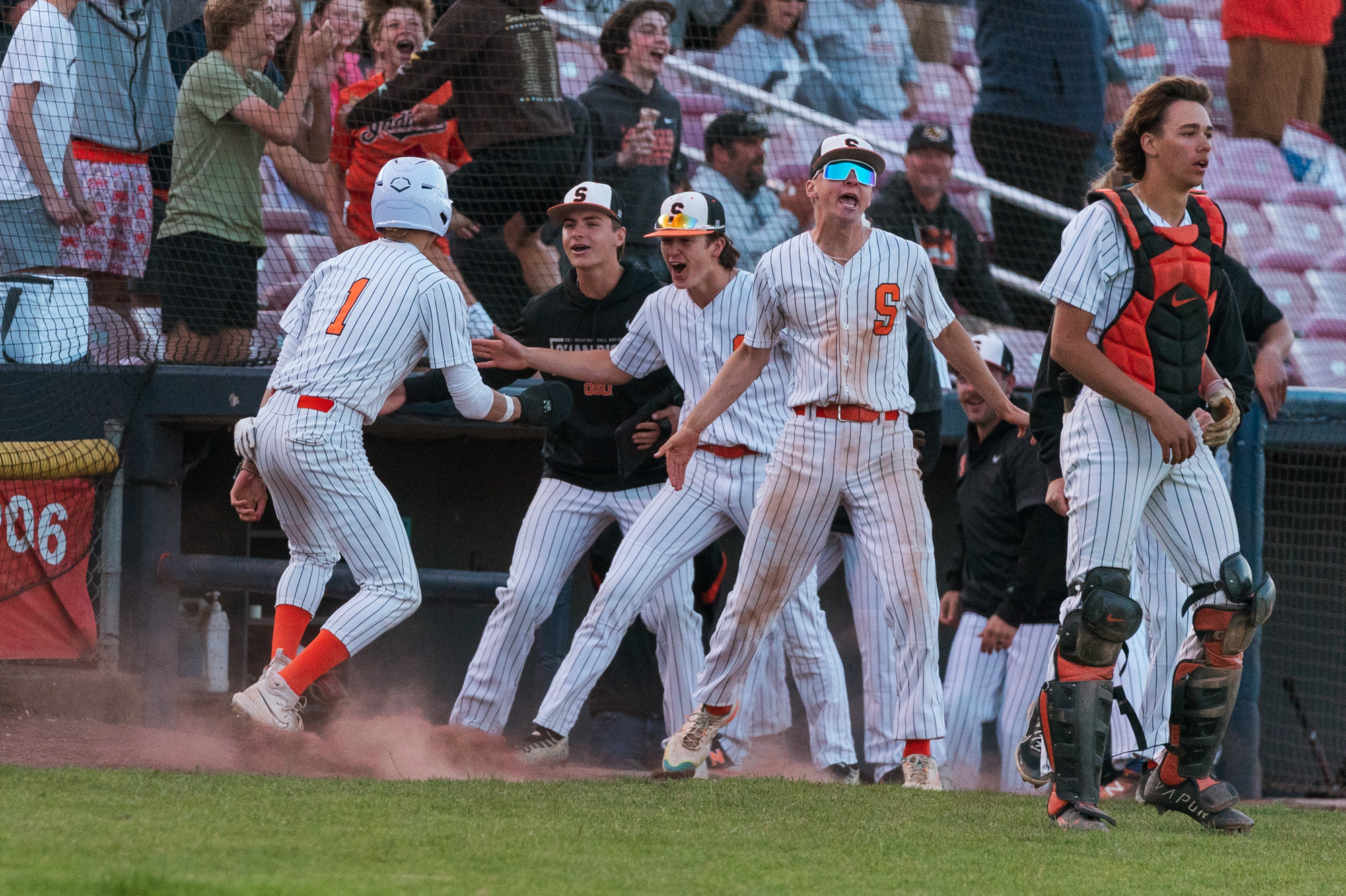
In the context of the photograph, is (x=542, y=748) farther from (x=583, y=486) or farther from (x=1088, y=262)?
(x=1088, y=262)

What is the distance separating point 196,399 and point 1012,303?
4.52m

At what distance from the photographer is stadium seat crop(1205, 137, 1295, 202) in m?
10.7

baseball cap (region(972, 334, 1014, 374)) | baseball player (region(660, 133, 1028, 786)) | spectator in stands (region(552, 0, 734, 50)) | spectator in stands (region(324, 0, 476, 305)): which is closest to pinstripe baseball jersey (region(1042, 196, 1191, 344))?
baseball player (region(660, 133, 1028, 786))

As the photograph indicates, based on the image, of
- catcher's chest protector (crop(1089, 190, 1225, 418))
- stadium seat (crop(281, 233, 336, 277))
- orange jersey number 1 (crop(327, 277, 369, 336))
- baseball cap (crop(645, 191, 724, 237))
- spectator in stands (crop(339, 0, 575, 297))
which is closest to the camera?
catcher's chest protector (crop(1089, 190, 1225, 418))

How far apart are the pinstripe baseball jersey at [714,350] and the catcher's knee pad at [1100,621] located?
5.80ft

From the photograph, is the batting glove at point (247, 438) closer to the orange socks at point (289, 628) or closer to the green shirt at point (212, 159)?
the orange socks at point (289, 628)

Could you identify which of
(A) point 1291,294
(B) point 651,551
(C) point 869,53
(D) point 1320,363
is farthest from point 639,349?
(A) point 1291,294

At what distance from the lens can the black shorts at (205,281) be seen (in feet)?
21.7

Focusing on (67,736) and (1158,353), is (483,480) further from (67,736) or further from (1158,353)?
(1158,353)

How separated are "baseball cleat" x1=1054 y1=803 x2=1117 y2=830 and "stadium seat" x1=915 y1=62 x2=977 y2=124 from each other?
633 cm

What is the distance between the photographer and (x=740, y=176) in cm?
826

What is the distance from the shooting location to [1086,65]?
8820 millimetres

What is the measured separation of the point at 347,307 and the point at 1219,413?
2.73 m

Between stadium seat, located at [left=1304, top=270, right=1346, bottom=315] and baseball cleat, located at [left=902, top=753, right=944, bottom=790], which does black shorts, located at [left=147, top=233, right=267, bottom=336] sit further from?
stadium seat, located at [left=1304, top=270, right=1346, bottom=315]
